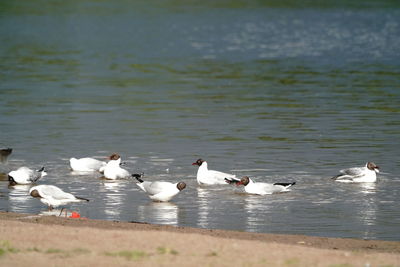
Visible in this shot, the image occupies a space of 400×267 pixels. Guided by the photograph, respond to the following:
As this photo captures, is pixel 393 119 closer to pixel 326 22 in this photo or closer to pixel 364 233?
pixel 364 233

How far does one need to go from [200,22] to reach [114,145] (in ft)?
249

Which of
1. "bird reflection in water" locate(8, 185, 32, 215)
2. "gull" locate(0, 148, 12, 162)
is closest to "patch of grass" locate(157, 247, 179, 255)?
"bird reflection in water" locate(8, 185, 32, 215)

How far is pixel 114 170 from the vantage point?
72.6ft

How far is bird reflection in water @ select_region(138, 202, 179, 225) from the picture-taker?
1806cm

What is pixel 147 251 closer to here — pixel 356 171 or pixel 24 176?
pixel 24 176

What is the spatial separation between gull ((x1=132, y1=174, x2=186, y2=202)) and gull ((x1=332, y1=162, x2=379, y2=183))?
4047 mm

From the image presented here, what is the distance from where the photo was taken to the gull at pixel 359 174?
2150 cm

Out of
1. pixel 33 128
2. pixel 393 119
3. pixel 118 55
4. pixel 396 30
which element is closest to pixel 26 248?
pixel 33 128

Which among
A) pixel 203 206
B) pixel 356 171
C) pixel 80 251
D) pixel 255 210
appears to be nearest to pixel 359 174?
pixel 356 171

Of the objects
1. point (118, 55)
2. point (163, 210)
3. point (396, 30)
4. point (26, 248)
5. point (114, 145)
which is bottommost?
point (26, 248)

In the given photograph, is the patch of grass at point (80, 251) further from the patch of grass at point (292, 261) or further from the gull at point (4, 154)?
the gull at point (4, 154)

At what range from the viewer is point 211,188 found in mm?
21344

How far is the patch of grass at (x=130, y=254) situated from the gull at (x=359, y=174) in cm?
941

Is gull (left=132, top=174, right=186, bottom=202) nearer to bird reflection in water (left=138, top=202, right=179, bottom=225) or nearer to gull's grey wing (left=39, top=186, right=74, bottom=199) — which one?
bird reflection in water (left=138, top=202, right=179, bottom=225)
